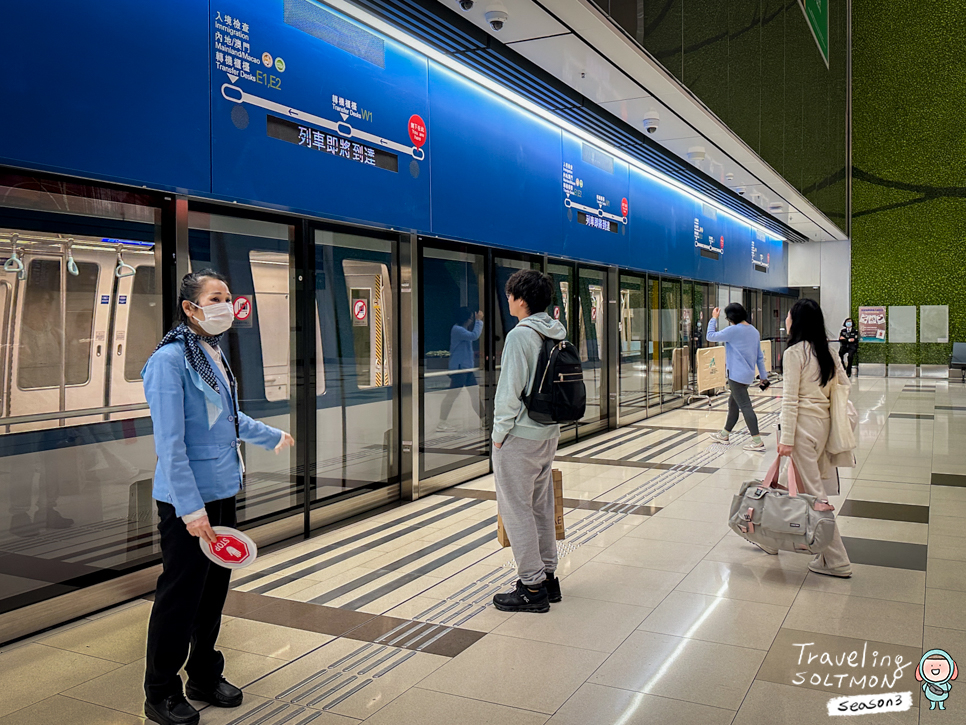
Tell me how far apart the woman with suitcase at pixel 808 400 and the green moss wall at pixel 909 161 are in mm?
18862

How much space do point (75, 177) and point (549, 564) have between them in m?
2.90

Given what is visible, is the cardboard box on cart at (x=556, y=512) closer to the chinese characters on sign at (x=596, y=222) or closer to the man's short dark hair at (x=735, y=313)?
the man's short dark hair at (x=735, y=313)

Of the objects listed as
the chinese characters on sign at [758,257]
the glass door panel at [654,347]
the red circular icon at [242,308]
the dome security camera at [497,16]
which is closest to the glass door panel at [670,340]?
the glass door panel at [654,347]

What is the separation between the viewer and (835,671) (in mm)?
3088

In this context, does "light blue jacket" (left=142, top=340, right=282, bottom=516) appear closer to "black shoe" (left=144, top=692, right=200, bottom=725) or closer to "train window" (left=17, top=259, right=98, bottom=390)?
"black shoe" (left=144, top=692, right=200, bottom=725)

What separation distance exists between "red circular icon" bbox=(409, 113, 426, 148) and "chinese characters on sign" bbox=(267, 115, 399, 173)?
0.30 m

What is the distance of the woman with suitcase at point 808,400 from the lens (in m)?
4.38

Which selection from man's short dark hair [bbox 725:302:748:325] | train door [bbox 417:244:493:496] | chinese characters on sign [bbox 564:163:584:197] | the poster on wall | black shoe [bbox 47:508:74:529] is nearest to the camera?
black shoe [bbox 47:508:74:529]

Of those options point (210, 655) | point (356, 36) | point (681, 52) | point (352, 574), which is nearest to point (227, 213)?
point (356, 36)

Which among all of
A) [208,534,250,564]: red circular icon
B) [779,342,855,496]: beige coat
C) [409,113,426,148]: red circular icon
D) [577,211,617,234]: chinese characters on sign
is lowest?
[208,534,250,564]: red circular icon

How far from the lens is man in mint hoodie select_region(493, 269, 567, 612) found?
3662mm

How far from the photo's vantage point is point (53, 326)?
3768mm

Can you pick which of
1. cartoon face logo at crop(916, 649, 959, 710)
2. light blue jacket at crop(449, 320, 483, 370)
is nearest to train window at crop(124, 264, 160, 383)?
light blue jacket at crop(449, 320, 483, 370)

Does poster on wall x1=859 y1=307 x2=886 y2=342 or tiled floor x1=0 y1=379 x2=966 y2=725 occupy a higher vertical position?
poster on wall x1=859 y1=307 x2=886 y2=342
